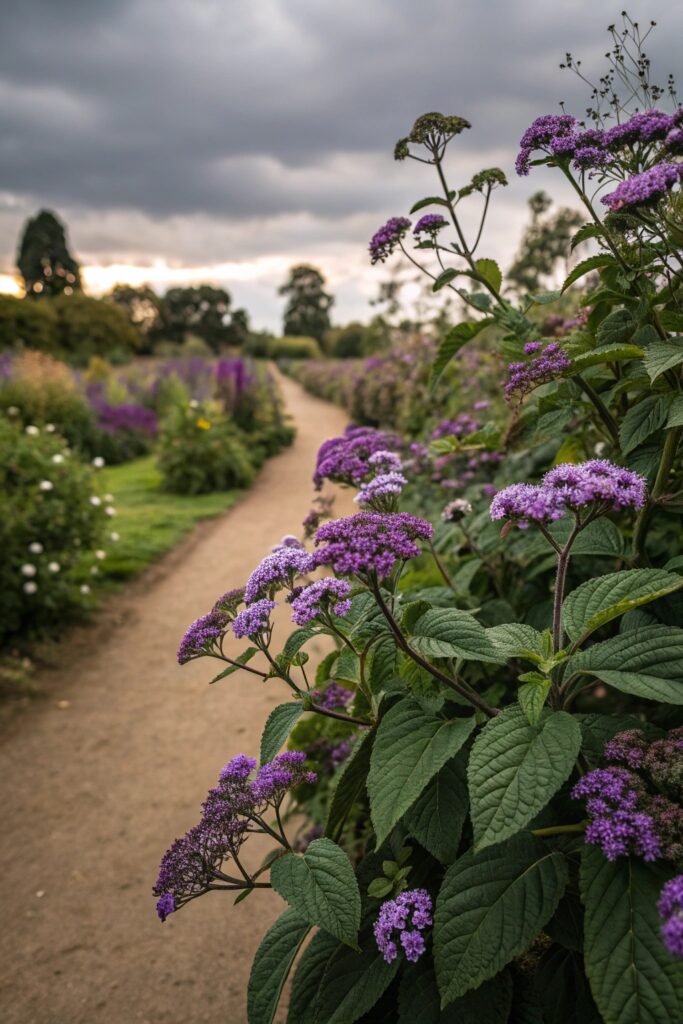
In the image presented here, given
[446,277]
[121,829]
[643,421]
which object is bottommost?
[121,829]

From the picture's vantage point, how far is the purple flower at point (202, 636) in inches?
54.3

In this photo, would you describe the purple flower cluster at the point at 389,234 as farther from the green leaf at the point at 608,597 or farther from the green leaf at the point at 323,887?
the green leaf at the point at 323,887

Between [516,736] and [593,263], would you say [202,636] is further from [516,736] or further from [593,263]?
[593,263]

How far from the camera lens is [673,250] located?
4.58 feet

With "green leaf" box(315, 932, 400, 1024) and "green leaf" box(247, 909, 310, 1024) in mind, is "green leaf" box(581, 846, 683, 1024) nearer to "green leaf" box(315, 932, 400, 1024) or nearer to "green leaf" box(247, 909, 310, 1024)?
"green leaf" box(315, 932, 400, 1024)

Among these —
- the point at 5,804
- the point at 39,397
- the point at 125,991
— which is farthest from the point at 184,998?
the point at 39,397

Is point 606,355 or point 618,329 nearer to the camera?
point 606,355

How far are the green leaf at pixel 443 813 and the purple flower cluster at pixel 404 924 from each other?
86 millimetres

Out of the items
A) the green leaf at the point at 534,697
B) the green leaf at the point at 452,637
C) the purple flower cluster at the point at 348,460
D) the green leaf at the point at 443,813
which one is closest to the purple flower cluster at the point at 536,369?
the purple flower cluster at the point at 348,460

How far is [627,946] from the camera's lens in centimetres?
100

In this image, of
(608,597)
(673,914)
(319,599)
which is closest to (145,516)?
(319,599)

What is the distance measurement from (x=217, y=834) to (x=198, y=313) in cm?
5727

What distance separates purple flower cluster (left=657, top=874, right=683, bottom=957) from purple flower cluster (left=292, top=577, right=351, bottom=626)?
2.10 feet

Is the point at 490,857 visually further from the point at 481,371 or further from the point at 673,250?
the point at 481,371
